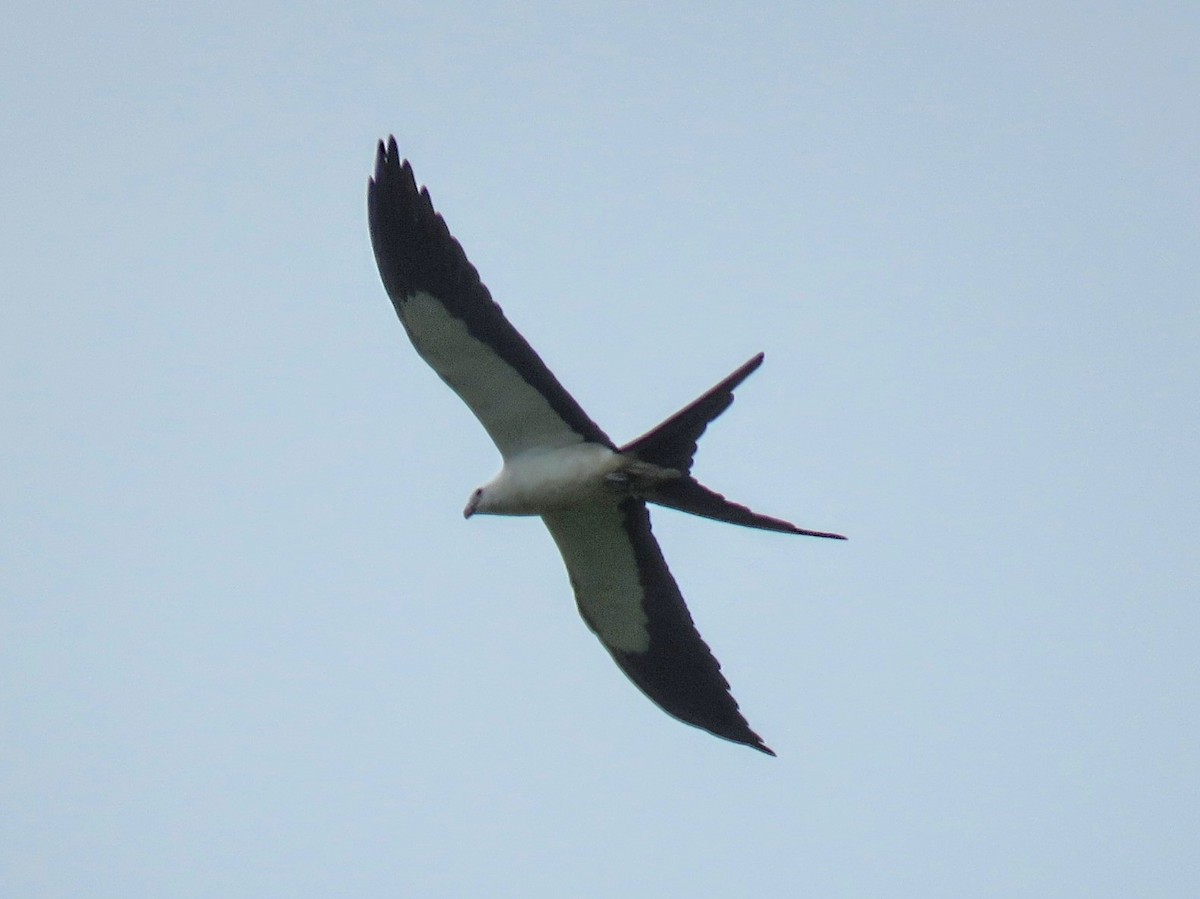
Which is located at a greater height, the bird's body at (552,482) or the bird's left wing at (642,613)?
the bird's body at (552,482)

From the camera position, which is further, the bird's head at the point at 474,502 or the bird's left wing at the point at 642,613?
the bird's left wing at the point at 642,613

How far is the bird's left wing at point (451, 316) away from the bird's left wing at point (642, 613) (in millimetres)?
851

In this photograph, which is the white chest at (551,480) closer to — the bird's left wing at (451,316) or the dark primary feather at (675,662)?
the bird's left wing at (451,316)

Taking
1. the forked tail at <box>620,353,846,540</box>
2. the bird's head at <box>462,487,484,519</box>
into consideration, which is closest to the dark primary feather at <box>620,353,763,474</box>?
the forked tail at <box>620,353,846,540</box>

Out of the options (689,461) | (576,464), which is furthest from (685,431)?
(576,464)

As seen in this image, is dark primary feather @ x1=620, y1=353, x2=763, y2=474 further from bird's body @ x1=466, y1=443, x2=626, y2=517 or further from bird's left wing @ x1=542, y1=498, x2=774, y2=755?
bird's left wing @ x1=542, y1=498, x2=774, y2=755

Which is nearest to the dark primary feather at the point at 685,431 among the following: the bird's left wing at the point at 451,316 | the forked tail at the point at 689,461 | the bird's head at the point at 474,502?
the forked tail at the point at 689,461

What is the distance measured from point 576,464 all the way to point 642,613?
1.51 m

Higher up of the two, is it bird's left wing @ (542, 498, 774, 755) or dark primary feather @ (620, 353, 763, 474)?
dark primary feather @ (620, 353, 763, 474)

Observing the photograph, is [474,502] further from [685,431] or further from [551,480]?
[685,431]

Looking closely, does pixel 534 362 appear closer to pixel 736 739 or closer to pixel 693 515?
pixel 693 515

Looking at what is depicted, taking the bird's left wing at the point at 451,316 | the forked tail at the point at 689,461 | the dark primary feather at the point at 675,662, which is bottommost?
the dark primary feather at the point at 675,662

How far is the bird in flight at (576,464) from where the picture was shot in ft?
29.5

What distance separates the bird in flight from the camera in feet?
29.5
